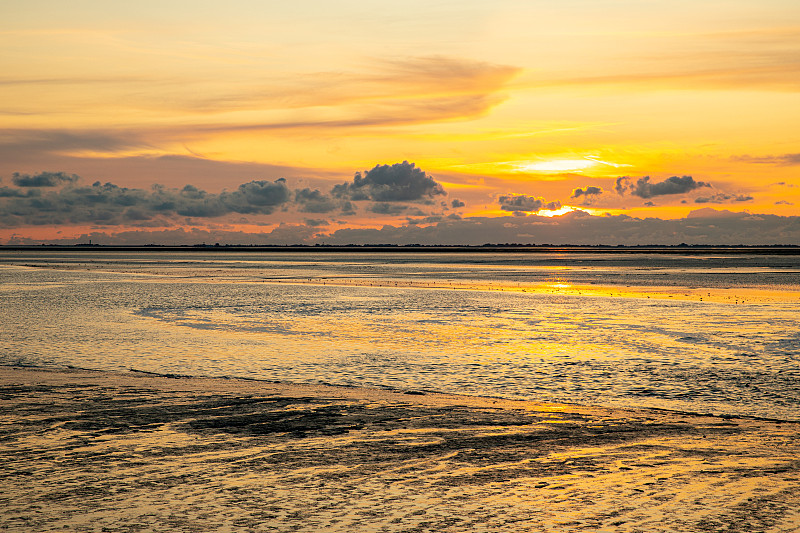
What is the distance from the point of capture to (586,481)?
8.77 metres

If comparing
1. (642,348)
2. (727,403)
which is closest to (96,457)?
(727,403)

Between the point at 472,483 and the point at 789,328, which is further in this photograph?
the point at 789,328

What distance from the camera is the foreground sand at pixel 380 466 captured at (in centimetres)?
754

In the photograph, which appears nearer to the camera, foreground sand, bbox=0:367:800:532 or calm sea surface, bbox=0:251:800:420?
foreground sand, bbox=0:367:800:532

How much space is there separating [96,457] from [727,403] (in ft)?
36.0

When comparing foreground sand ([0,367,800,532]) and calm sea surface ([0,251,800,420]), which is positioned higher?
foreground sand ([0,367,800,532])

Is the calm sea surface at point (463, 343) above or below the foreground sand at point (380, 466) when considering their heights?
below

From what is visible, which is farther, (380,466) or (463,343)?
(463,343)

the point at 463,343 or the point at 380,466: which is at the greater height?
the point at 380,466

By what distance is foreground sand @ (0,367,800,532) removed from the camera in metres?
7.54

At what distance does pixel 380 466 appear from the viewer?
9.46 meters

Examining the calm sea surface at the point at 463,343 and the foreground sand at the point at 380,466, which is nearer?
the foreground sand at the point at 380,466

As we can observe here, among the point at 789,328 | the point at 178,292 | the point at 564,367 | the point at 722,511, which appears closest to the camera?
the point at 722,511

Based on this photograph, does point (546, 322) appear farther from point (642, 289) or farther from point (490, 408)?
point (642, 289)
